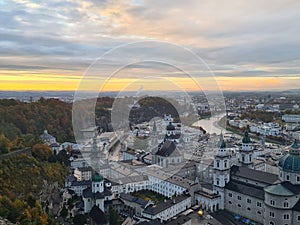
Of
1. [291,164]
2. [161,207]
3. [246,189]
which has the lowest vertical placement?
[161,207]

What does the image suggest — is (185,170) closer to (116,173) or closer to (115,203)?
(116,173)

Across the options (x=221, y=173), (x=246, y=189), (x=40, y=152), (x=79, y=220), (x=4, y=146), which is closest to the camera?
(x=79, y=220)

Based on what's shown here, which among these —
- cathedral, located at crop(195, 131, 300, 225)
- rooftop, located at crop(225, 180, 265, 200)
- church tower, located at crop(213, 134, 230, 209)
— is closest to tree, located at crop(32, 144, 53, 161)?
cathedral, located at crop(195, 131, 300, 225)

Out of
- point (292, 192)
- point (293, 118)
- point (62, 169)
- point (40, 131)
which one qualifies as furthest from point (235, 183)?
point (293, 118)

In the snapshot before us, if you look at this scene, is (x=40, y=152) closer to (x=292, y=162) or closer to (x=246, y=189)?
(x=246, y=189)

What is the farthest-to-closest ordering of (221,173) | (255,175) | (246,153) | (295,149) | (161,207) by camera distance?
(246,153), (221,173), (255,175), (161,207), (295,149)

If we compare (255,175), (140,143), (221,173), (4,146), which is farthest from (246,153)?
(4,146)

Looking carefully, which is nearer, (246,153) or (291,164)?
(291,164)

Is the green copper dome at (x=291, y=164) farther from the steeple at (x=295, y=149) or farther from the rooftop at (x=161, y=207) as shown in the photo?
the rooftop at (x=161, y=207)
